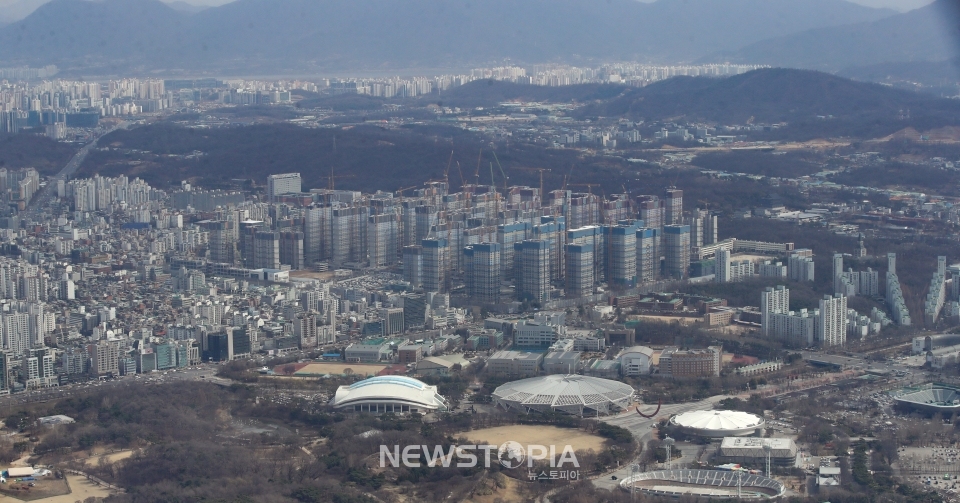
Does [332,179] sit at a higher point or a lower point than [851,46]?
lower

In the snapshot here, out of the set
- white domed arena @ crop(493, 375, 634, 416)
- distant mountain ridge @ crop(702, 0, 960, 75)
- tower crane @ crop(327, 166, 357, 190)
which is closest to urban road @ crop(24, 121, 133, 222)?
tower crane @ crop(327, 166, 357, 190)

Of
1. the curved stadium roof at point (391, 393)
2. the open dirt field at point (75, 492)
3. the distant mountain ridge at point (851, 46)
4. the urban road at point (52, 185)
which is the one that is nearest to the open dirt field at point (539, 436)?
the curved stadium roof at point (391, 393)

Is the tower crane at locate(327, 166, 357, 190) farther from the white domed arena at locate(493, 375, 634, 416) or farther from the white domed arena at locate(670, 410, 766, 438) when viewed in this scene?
the white domed arena at locate(670, 410, 766, 438)

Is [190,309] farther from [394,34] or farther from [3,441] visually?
[394,34]

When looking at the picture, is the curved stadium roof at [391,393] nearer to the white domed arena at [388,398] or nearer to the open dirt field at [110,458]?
the white domed arena at [388,398]

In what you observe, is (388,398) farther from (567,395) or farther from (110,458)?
(110,458)

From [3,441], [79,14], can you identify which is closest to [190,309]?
[3,441]

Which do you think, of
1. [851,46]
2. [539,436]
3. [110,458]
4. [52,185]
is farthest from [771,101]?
[110,458]
